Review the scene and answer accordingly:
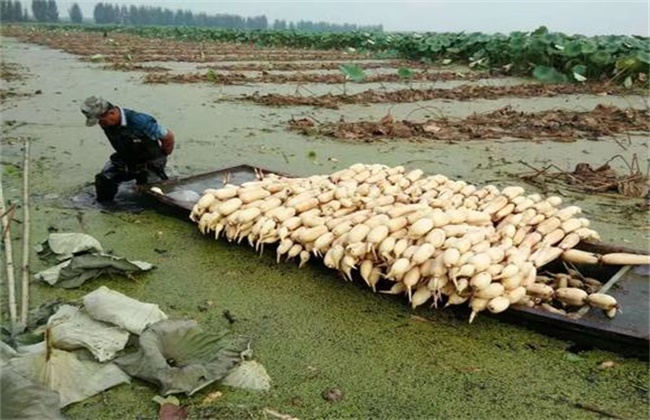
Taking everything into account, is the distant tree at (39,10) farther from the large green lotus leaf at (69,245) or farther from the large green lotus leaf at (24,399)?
the large green lotus leaf at (24,399)

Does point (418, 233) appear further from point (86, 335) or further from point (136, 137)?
point (136, 137)

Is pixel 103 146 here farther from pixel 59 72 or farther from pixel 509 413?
pixel 59 72

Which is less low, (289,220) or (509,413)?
(289,220)

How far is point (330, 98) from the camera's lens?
9.28 m

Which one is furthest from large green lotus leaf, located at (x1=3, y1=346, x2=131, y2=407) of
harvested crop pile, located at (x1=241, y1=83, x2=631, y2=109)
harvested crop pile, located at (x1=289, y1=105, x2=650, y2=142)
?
harvested crop pile, located at (x1=241, y1=83, x2=631, y2=109)

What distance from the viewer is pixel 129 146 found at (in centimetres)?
392

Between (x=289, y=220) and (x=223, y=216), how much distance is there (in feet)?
1.41

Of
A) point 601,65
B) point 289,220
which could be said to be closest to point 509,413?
point 289,220

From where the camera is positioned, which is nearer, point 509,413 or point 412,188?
point 509,413

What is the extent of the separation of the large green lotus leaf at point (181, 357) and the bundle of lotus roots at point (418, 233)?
2.44 feet

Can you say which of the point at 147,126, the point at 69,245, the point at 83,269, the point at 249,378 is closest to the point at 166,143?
the point at 147,126

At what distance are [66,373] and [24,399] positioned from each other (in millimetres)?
241

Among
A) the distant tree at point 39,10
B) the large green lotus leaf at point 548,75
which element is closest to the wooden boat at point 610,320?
the large green lotus leaf at point 548,75

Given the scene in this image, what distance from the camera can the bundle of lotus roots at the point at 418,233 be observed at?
7.98 feet
